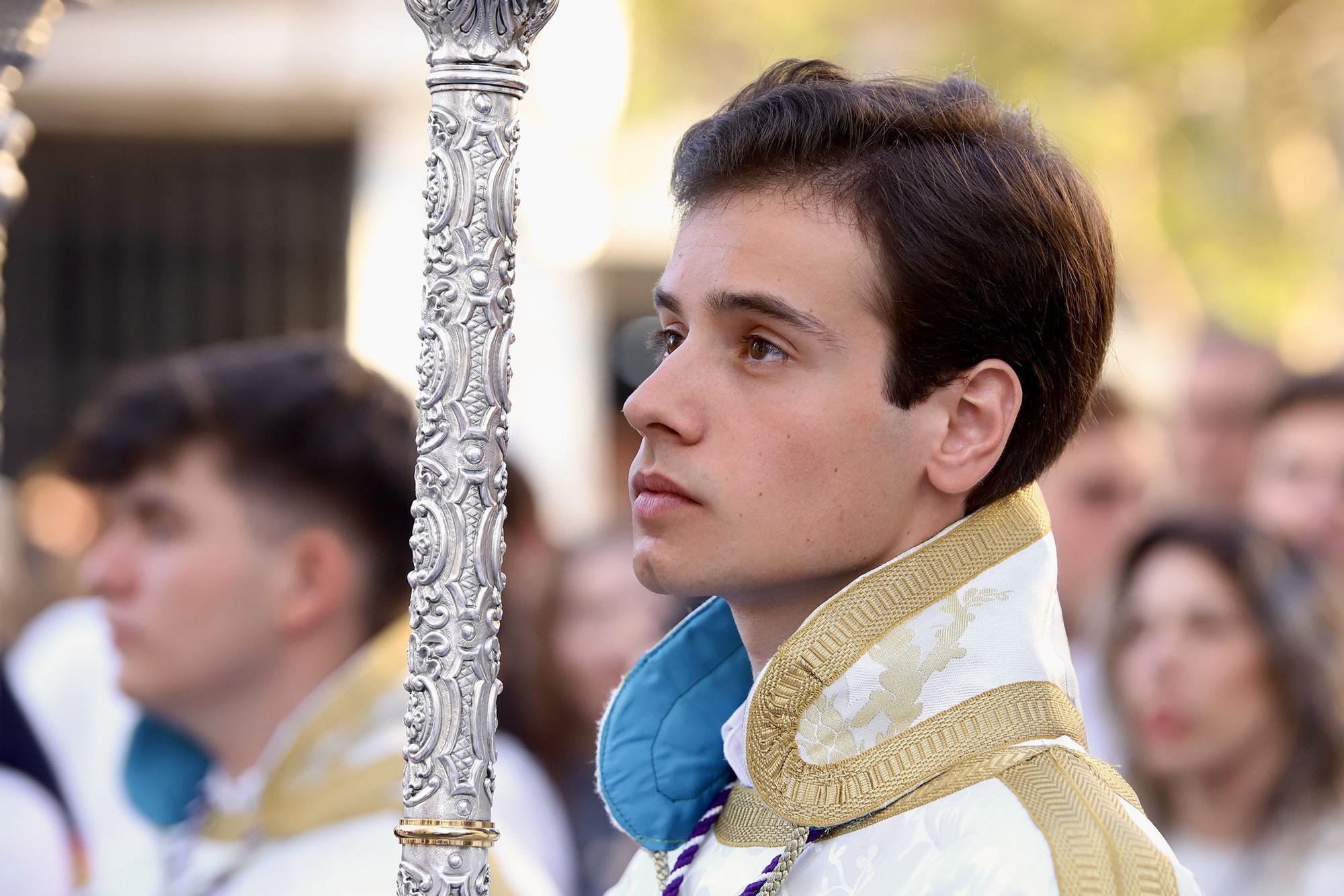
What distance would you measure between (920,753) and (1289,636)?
10.6 feet

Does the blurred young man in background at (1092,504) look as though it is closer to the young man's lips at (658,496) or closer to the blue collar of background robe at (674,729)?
the blue collar of background robe at (674,729)

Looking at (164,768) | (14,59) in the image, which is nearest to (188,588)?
(164,768)

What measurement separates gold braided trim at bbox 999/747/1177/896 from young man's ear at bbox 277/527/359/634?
2.25m

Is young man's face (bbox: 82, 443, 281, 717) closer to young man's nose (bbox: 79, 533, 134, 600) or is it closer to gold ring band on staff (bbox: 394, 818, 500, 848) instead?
young man's nose (bbox: 79, 533, 134, 600)

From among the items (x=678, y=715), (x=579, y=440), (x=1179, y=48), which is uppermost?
(x=1179, y=48)

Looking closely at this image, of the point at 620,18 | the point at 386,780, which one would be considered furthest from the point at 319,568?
the point at 620,18

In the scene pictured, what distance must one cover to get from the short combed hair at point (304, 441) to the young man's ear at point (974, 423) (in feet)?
6.53

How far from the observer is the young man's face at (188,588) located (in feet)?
12.7

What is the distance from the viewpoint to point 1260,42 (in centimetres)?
1546

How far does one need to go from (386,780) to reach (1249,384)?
4.32 meters

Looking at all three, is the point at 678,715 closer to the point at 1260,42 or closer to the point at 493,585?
the point at 493,585

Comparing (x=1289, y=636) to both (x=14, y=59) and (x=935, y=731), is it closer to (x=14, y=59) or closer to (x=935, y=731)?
(x=935, y=731)

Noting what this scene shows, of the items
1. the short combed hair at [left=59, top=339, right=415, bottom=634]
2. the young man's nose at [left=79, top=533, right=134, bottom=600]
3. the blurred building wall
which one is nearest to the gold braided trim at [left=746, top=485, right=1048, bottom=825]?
the short combed hair at [left=59, top=339, right=415, bottom=634]

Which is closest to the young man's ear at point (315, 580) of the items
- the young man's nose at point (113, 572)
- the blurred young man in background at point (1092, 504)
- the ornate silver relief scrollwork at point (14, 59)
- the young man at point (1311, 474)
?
the young man's nose at point (113, 572)
